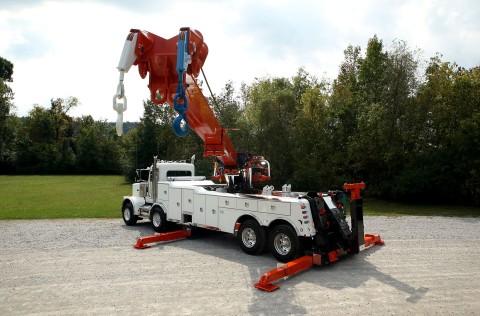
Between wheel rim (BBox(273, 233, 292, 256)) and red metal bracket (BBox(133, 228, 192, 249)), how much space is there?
12.8 ft

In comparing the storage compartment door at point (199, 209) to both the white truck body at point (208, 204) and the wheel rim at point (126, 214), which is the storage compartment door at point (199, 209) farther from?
the wheel rim at point (126, 214)

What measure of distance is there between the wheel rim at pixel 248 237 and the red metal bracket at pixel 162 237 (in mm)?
2767

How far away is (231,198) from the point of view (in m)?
11.0

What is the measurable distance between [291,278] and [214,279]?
1708 mm

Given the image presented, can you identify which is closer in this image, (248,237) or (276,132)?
(248,237)

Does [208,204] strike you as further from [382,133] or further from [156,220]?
[382,133]

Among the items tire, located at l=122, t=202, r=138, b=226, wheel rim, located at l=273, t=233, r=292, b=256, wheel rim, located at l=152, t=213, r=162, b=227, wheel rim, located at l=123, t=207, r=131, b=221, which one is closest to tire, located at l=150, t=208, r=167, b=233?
wheel rim, located at l=152, t=213, r=162, b=227

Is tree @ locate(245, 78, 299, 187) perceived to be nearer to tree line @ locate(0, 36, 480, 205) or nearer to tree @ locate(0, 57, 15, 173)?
tree line @ locate(0, 36, 480, 205)

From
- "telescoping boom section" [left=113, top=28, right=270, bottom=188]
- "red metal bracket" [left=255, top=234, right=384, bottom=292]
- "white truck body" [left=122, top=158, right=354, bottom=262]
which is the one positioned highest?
"telescoping boom section" [left=113, top=28, right=270, bottom=188]

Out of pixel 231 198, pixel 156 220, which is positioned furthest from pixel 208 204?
pixel 156 220

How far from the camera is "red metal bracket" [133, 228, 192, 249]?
1140cm

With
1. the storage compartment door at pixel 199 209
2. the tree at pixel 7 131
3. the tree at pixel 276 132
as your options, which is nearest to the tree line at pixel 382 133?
the tree at pixel 276 132

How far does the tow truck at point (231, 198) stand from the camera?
9.43 m

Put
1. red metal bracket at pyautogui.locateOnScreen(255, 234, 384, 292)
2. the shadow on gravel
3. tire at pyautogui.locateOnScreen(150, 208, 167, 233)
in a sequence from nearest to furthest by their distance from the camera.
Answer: the shadow on gravel, red metal bracket at pyautogui.locateOnScreen(255, 234, 384, 292), tire at pyautogui.locateOnScreen(150, 208, 167, 233)
